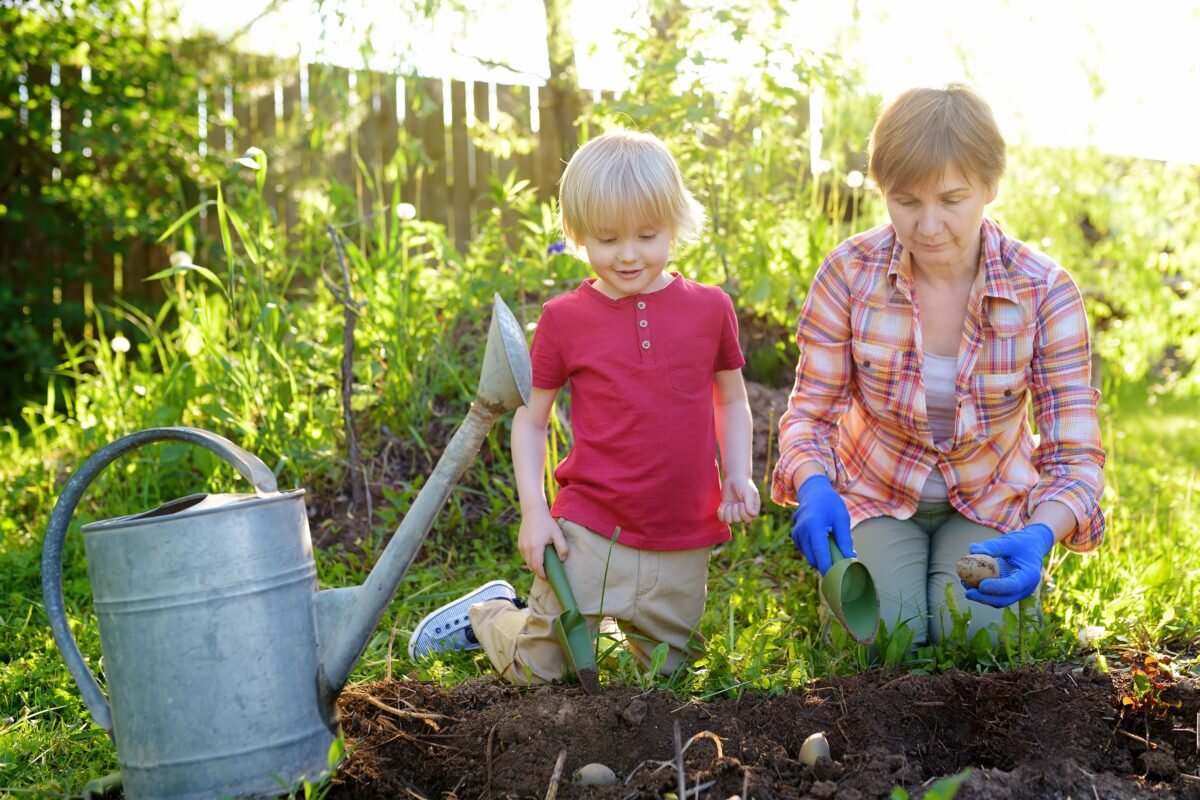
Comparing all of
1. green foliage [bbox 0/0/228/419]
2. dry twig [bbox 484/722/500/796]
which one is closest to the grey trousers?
dry twig [bbox 484/722/500/796]

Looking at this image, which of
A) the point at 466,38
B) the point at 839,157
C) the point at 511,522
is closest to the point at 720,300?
the point at 511,522

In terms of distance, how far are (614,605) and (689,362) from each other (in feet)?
1.48

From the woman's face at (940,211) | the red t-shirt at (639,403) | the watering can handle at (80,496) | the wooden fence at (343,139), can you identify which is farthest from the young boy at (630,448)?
the wooden fence at (343,139)

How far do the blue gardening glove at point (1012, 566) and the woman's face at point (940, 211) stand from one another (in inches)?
21.3

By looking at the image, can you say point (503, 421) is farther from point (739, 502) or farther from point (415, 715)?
point (415, 715)

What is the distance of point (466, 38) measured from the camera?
4.41 m

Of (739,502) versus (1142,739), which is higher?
(739,502)

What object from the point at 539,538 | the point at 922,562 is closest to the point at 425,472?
the point at 539,538

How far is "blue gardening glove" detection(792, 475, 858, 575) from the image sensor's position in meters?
1.84

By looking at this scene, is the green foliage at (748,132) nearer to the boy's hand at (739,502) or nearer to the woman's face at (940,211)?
the woman's face at (940,211)

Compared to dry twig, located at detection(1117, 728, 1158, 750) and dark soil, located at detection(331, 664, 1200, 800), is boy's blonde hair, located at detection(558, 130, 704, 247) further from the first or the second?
dry twig, located at detection(1117, 728, 1158, 750)

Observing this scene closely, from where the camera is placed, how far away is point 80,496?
144 centimetres

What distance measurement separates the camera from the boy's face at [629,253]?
73.1 inches

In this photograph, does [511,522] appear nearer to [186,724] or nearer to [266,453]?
[266,453]
